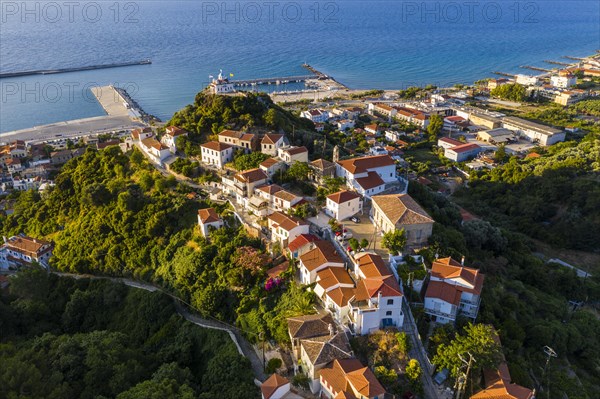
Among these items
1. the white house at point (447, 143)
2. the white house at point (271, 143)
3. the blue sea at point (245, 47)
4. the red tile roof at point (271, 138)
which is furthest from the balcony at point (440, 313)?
the blue sea at point (245, 47)

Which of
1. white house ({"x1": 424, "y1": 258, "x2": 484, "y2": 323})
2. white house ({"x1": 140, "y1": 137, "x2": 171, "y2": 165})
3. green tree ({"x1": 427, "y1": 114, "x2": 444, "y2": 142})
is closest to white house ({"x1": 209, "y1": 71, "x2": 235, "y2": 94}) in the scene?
white house ({"x1": 140, "y1": 137, "x2": 171, "y2": 165})

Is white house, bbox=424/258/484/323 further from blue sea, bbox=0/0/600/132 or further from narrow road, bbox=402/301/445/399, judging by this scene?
blue sea, bbox=0/0/600/132

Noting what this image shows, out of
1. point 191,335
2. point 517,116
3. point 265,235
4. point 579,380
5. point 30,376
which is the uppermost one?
point 517,116

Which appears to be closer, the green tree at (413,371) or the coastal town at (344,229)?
the green tree at (413,371)

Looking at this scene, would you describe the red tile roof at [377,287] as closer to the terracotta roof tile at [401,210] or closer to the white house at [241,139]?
the terracotta roof tile at [401,210]

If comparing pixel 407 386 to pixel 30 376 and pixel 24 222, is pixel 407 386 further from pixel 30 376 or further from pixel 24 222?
pixel 24 222

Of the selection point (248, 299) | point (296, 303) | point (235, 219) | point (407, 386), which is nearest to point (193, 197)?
point (235, 219)

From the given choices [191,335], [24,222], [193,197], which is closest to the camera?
[191,335]

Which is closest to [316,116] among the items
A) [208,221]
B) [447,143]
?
[447,143]
